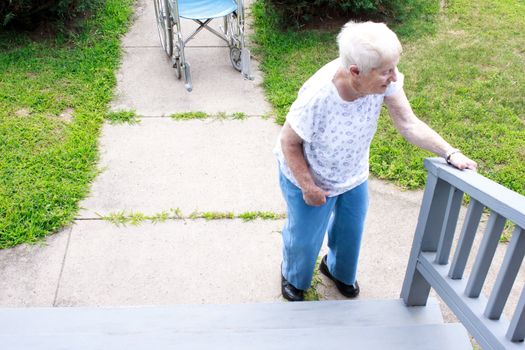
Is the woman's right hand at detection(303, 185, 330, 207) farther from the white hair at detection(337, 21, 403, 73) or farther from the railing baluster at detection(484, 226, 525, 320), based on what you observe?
the railing baluster at detection(484, 226, 525, 320)

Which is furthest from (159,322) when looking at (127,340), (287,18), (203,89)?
(287,18)

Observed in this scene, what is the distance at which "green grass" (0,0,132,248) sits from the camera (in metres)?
3.75

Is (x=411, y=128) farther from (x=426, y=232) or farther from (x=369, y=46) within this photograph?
(x=369, y=46)

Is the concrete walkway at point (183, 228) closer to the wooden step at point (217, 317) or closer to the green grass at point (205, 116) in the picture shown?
the green grass at point (205, 116)

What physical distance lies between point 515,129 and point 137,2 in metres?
4.77

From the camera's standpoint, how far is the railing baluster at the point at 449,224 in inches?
86.8

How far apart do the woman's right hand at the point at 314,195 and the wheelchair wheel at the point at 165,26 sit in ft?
10.8

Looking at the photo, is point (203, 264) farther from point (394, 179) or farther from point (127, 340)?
point (394, 179)

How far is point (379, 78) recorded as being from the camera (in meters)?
2.11

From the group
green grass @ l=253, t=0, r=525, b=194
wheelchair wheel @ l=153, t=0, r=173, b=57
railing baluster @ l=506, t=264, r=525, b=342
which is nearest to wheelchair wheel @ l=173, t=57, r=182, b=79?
wheelchair wheel @ l=153, t=0, r=173, b=57

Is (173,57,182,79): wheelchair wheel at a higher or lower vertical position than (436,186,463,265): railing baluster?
lower

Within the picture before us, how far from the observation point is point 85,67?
5.49 metres

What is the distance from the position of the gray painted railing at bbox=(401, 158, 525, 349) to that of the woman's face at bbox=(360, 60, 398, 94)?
390mm

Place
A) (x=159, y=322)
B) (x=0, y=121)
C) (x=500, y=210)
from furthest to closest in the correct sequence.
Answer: (x=0, y=121), (x=159, y=322), (x=500, y=210)
